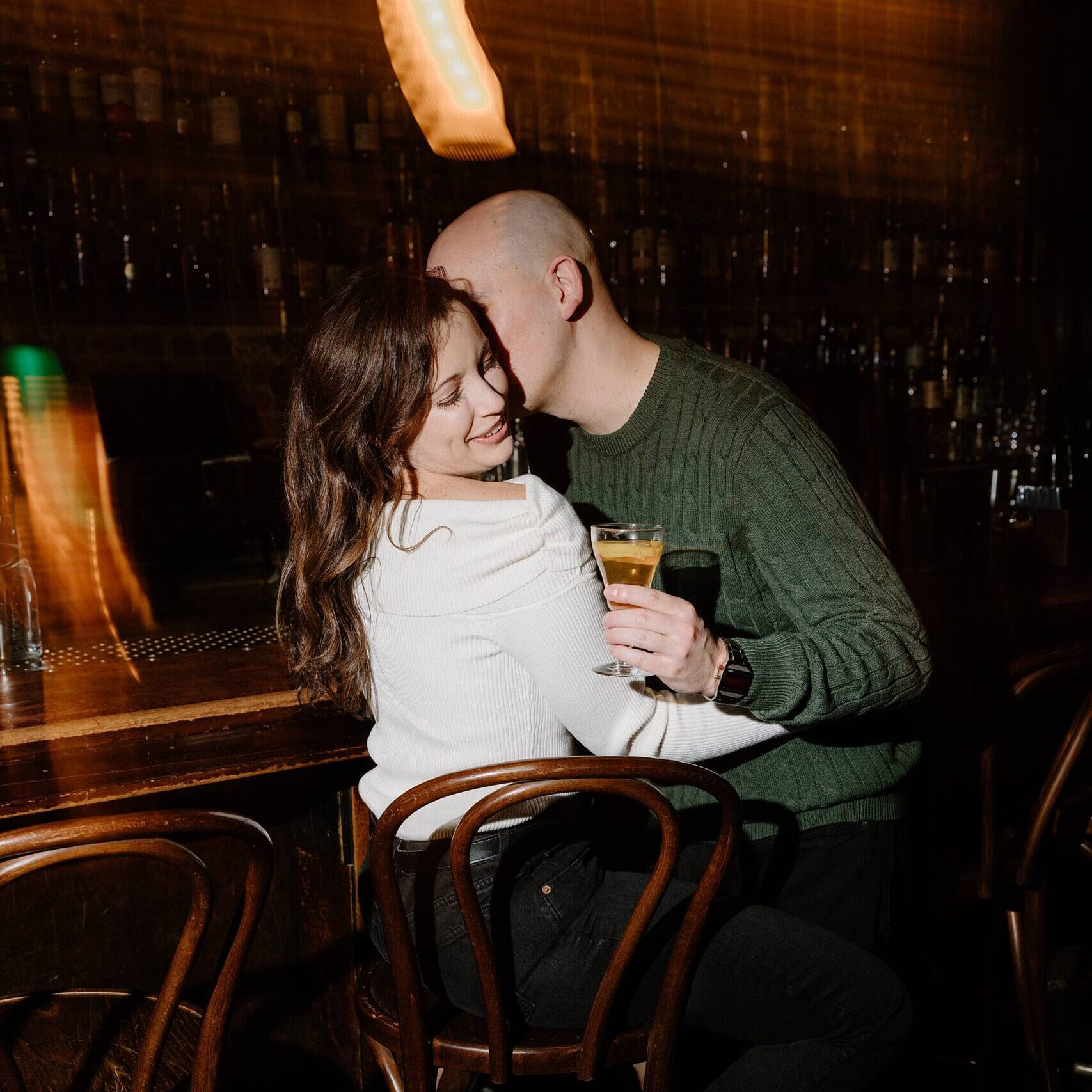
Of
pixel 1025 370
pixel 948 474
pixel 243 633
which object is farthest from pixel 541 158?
pixel 1025 370

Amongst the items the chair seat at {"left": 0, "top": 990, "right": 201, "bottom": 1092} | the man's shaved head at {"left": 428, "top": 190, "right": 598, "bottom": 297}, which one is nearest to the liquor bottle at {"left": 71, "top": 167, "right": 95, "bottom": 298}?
the man's shaved head at {"left": 428, "top": 190, "right": 598, "bottom": 297}

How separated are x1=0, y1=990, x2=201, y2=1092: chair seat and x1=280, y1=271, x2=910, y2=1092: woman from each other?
11.9 inches

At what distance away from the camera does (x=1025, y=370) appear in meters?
5.43

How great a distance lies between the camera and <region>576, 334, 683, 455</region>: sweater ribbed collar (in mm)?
1834

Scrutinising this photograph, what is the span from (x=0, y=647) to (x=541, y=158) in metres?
2.79

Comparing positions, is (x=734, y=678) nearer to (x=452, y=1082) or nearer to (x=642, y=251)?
(x=452, y=1082)

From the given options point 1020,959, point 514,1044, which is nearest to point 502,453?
point 514,1044

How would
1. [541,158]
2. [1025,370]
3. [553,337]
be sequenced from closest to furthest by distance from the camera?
[553,337] < [541,158] < [1025,370]

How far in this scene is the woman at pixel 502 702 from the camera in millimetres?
1368

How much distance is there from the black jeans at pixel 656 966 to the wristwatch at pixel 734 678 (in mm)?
295

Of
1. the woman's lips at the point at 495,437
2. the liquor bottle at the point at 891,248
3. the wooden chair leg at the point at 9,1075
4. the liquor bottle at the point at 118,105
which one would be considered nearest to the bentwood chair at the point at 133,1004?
the wooden chair leg at the point at 9,1075

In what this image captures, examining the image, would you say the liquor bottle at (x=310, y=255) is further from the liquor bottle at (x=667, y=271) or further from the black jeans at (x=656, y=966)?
the black jeans at (x=656, y=966)

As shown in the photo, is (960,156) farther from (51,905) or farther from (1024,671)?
(51,905)

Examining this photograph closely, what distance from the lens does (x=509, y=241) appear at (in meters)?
1.82
